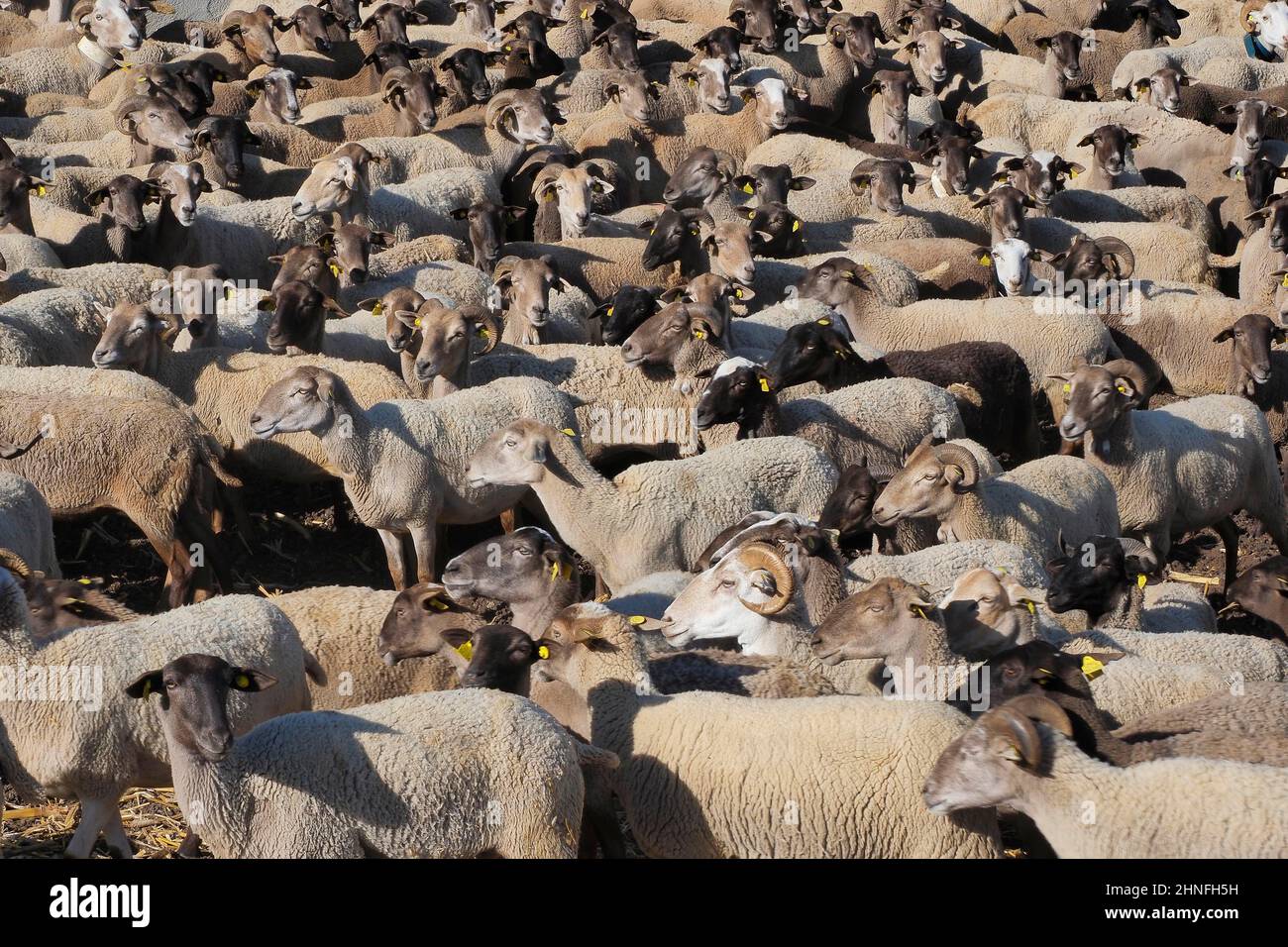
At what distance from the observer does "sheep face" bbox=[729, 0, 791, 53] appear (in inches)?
736

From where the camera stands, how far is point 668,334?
37.3 feet

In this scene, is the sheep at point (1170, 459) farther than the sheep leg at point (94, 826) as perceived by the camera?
Yes

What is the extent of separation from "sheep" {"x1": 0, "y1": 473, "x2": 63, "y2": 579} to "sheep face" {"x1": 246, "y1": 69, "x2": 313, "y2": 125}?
7.87 m

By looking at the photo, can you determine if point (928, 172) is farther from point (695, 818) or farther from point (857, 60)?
point (695, 818)

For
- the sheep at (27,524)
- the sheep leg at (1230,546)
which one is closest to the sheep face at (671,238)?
the sheep leg at (1230,546)

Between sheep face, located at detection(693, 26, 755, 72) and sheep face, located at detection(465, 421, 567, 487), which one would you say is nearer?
sheep face, located at detection(465, 421, 567, 487)

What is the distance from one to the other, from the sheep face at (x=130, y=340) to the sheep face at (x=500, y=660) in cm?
456

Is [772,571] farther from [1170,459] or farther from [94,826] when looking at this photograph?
[1170,459]

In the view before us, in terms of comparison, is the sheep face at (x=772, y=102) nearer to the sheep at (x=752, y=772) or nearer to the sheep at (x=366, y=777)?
the sheep at (x=752, y=772)

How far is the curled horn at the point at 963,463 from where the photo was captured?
954 centimetres

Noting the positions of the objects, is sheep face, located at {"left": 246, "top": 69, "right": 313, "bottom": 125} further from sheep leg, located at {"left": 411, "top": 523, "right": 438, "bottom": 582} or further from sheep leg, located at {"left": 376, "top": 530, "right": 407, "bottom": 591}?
sheep leg, located at {"left": 411, "top": 523, "right": 438, "bottom": 582}

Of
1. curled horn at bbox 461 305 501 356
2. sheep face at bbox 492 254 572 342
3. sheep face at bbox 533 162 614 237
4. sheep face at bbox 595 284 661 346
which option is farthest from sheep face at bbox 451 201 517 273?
curled horn at bbox 461 305 501 356
